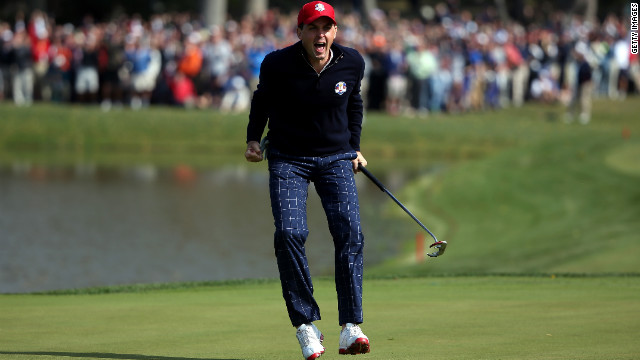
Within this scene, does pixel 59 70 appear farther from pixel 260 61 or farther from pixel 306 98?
pixel 306 98

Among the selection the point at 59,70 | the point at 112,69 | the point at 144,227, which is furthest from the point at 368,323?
the point at 59,70

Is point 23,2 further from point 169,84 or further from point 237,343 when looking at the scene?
point 237,343

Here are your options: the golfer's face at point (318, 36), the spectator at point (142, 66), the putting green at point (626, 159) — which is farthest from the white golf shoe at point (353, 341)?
the spectator at point (142, 66)

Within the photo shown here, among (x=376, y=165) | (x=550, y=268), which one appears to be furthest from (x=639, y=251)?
(x=376, y=165)

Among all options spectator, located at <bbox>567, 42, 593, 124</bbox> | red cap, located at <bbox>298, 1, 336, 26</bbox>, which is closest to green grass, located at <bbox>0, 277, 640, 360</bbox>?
red cap, located at <bbox>298, 1, 336, 26</bbox>

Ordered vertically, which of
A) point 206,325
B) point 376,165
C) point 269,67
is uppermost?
point 269,67

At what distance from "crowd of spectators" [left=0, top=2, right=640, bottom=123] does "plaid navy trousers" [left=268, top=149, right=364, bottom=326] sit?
23.0 meters

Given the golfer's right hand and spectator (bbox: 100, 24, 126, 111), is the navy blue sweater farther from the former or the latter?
spectator (bbox: 100, 24, 126, 111)

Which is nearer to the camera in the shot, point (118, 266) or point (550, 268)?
point (550, 268)

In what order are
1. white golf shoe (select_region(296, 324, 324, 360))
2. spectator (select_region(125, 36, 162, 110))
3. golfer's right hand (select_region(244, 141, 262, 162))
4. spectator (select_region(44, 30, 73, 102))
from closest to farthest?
white golf shoe (select_region(296, 324, 324, 360)) → golfer's right hand (select_region(244, 141, 262, 162)) → spectator (select_region(125, 36, 162, 110)) → spectator (select_region(44, 30, 73, 102))

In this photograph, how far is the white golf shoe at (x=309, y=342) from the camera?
5.90 metres

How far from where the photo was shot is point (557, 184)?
20.5 m

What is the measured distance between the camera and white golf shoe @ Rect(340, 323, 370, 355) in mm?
5980

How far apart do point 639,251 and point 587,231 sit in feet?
8.90
